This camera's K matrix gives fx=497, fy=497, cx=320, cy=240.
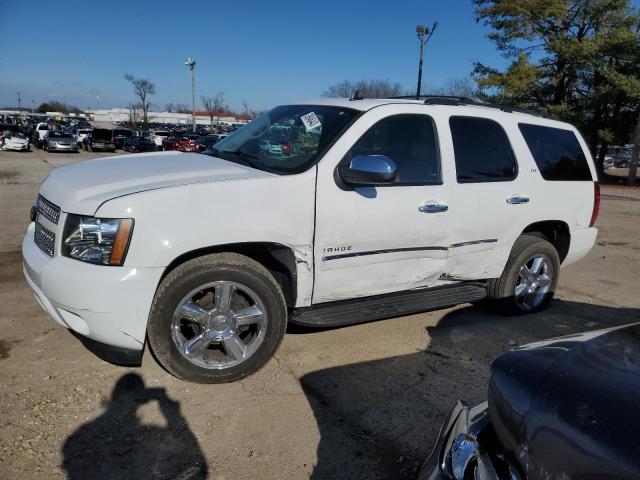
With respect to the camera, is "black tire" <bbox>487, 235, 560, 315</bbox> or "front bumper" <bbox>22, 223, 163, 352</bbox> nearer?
"front bumper" <bbox>22, 223, 163, 352</bbox>

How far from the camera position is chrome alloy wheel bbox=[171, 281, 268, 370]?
3163 millimetres

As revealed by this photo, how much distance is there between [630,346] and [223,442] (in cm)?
203

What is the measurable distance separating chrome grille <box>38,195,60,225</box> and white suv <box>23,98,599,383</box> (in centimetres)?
2

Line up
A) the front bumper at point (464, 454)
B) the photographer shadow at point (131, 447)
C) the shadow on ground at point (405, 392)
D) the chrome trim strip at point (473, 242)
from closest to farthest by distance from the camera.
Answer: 1. the front bumper at point (464, 454)
2. the photographer shadow at point (131, 447)
3. the shadow on ground at point (405, 392)
4. the chrome trim strip at point (473, 242)

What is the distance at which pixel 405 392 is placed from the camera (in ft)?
11.0

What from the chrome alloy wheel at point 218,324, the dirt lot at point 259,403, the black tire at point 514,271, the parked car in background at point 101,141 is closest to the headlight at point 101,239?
the chrome alloy wheel at point 218,324

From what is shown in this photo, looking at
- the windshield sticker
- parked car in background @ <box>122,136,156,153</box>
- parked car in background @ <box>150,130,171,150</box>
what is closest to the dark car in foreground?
the windshield sticker

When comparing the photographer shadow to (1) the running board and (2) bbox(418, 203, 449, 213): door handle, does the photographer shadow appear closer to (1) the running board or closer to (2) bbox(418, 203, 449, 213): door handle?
(1) the running board

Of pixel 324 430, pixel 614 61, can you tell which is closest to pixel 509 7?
pixel 614 61

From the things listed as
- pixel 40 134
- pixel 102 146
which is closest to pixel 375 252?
pixel 102 146

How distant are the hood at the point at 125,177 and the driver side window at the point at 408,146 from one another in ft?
2.80

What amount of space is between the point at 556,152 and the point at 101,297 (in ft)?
13.8

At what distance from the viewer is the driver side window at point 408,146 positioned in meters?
3.67

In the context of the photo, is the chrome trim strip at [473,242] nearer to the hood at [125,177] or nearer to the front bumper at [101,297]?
the hood at [125,177]
